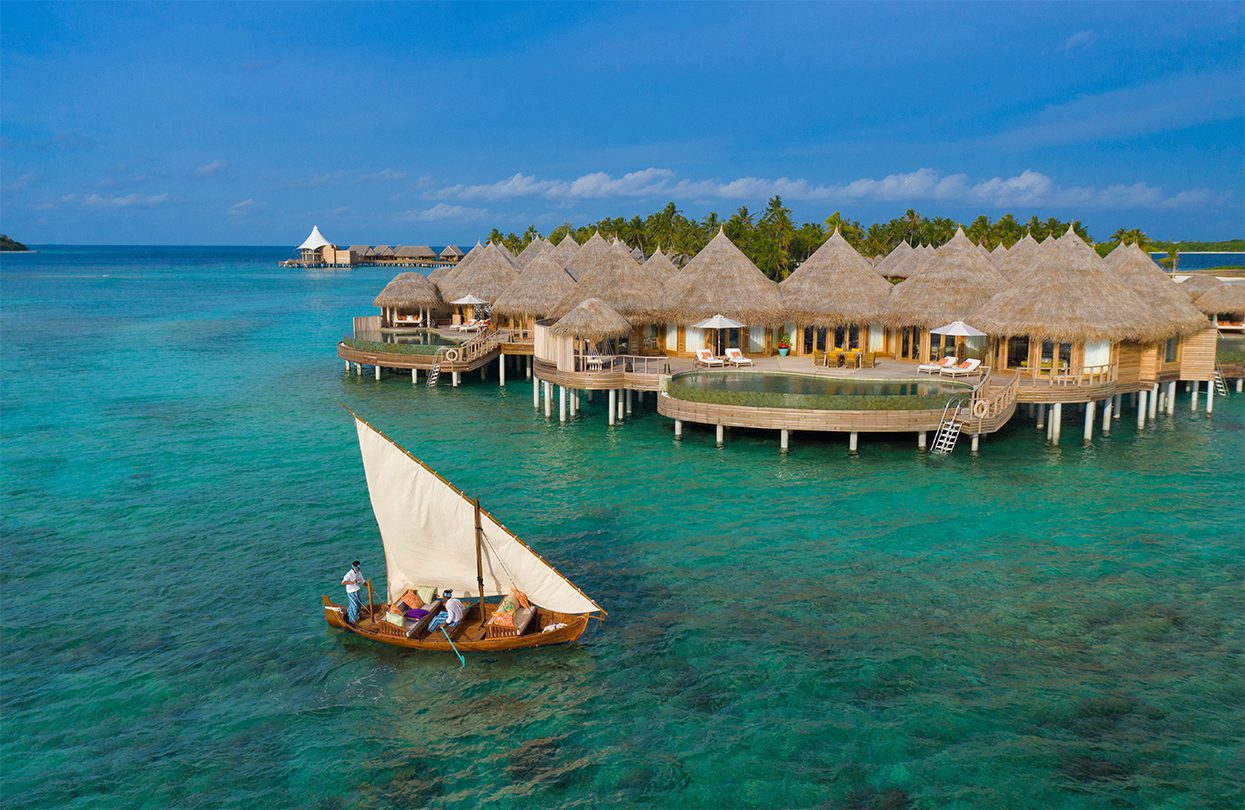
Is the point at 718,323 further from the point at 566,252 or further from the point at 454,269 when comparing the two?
the point at 454,269

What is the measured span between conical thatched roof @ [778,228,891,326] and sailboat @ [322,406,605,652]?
26.9m

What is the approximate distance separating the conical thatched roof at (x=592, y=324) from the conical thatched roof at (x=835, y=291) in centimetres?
920

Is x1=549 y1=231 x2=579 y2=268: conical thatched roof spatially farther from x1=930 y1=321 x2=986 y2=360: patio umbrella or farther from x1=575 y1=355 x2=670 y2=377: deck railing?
x1=930 y1=321 x2=986 y2=360: patio umbrella

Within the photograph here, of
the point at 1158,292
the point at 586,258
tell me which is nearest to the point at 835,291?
the point at 1158,292

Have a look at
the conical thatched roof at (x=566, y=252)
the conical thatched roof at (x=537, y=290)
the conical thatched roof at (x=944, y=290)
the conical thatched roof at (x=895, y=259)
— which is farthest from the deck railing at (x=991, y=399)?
the conical thatched roof at (x=566, y=252)

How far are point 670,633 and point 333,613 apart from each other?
271 inches

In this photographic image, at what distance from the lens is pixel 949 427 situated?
30.9 metres

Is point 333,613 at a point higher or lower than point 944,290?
lower

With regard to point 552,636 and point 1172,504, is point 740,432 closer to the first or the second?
point 1172,504

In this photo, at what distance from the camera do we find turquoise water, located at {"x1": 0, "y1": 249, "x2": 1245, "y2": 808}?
46.1ft

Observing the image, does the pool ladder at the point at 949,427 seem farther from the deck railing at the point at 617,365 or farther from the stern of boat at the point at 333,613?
the stern of boat at the point at 333,613

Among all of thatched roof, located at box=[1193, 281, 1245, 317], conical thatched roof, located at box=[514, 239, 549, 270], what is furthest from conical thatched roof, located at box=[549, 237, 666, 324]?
thatched roof, located at box=[1193, 281, 1245, 317]

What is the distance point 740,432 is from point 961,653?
19.0m

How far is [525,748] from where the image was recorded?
1474 centimetres
